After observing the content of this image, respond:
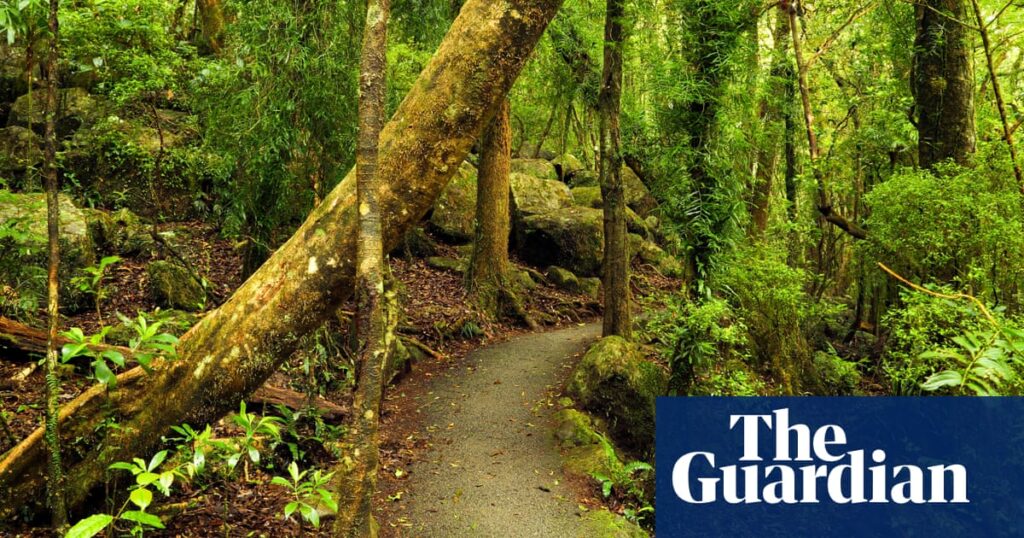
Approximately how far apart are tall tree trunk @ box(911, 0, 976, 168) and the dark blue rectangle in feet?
17.1

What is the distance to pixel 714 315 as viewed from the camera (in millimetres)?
7539

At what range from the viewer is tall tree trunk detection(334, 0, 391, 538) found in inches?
137

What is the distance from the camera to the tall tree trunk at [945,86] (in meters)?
9.26

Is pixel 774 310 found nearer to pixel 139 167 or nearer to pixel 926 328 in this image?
pixel 926 328

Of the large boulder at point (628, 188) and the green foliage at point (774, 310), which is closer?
the green foliage at point (774, 310)

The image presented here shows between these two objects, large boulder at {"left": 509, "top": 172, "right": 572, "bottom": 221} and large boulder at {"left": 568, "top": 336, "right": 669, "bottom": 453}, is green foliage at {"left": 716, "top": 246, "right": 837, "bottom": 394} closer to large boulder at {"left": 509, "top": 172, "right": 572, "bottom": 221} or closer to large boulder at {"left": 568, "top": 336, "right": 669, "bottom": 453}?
large boulder at {"left": 568, "top": 336, "right": 669, "bottom": 453}

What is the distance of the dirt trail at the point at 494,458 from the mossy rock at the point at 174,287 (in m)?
3.50

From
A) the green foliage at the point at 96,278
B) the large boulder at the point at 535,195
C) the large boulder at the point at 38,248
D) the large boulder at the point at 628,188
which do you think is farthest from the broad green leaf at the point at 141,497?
the large boulder at the point at 628,188

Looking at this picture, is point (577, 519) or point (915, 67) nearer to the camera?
point (577, 519)

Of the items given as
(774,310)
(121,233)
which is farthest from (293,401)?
(774,310)

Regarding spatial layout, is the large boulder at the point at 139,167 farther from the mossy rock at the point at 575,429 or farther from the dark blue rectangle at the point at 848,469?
the dark blue rectangle at the point at 848,469

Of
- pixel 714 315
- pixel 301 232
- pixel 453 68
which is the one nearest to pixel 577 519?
pixel 714 315

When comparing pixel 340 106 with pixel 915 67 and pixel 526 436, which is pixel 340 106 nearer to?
pixel 526 436

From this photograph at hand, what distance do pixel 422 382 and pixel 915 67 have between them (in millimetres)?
9556
